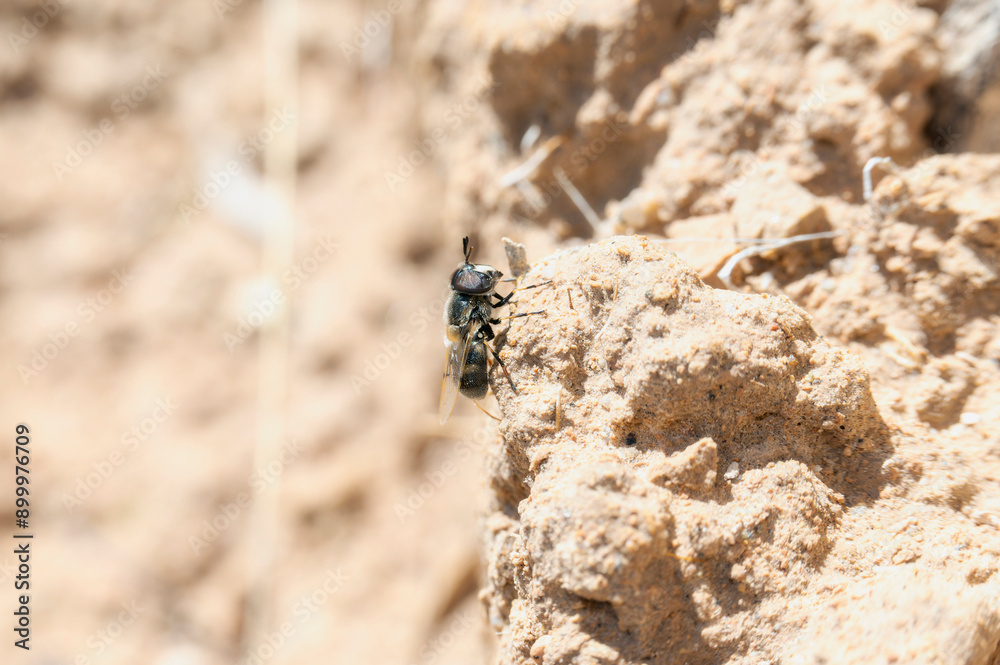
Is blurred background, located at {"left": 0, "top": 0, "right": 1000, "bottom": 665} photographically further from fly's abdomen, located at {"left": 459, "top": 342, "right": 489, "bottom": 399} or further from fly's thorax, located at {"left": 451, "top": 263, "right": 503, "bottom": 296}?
fly's thorax, located at {"left": 451, "top": 263, "right": 503, "bottom": 296}

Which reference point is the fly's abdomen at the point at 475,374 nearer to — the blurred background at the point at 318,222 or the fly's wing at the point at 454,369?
the fly's wing at the point at 454,369

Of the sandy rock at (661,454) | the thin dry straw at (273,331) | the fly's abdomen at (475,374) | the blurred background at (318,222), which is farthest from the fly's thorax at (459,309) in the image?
the thin dry straw at (273,331)

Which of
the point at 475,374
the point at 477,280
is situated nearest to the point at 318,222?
the point at 477,280

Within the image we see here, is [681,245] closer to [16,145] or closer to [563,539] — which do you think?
[563,539]

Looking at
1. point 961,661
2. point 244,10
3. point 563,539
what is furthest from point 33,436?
point 961,661

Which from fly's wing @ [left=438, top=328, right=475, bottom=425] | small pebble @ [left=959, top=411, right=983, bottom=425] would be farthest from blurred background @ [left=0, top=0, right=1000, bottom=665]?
small pebble @ [left=959, top=411, right=983, bottom=425]

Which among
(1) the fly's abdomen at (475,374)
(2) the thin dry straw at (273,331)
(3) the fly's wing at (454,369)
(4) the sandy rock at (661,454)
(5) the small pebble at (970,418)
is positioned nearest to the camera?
(4) the sandy rock at (661,454)
